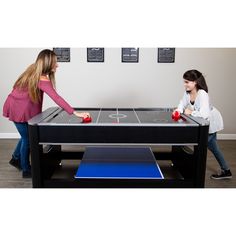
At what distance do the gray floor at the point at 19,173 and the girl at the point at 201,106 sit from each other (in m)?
0.13

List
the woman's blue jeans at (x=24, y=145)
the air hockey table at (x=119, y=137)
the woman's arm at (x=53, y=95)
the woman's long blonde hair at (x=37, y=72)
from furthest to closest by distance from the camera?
the woman's blue jeans at (x=24, y=145)
the woman's long blonde hair at (x=37, y=72)
the woman's arm at (x=53, y=95)
the air hockey table at (x=119, y=137)

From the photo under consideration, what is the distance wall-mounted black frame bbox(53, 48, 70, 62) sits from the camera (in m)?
3.67

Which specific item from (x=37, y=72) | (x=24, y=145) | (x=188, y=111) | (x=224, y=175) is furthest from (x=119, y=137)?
(x=224, y=175)

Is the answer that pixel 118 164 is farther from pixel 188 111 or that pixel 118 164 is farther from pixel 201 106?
pixel 201 106

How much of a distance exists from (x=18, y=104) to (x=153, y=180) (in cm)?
136

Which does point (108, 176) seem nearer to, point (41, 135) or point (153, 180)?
point (153, 180)

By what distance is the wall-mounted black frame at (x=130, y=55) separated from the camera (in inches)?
145

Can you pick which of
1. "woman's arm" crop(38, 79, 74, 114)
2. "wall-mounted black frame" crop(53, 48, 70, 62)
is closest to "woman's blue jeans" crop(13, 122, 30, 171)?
"woman's arm" crop(38, 79, 74, 114)

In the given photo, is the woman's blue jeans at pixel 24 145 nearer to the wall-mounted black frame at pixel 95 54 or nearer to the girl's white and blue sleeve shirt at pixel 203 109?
the girl's white and blue sleeve shirt at pixel 203 109

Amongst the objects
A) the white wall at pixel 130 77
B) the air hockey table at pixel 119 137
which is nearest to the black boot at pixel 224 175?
the air hockey table at pixel 119 137

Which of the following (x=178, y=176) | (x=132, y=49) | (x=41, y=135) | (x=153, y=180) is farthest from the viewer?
(x=132, y=49)

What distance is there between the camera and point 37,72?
7.18 feet

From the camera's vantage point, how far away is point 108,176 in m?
2.15

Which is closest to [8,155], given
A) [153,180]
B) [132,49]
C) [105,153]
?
[105,153]
